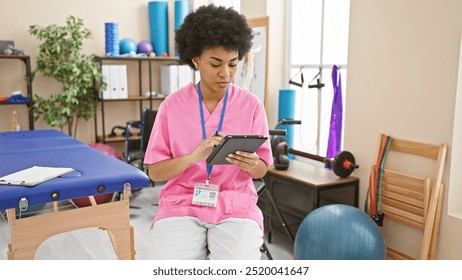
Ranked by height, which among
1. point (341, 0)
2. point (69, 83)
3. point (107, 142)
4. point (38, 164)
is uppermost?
point (341, 0)

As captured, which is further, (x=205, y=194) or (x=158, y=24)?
(x=158, y=24)

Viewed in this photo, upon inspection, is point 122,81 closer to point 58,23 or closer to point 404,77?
point 58,23

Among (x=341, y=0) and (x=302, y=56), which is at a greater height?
(x=341, y=0)

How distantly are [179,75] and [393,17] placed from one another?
2.84m

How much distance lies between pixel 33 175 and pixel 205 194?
0.84 m

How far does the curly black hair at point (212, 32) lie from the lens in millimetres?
1525

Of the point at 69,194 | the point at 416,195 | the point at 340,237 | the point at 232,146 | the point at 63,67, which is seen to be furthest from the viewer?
the point at 63,67

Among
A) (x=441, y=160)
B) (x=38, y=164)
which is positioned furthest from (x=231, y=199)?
(x=441, y=160)

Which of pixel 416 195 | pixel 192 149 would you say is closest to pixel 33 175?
pixel 192 149

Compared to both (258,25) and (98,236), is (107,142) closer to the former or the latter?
(98,236)

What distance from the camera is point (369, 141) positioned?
2822 millimetres

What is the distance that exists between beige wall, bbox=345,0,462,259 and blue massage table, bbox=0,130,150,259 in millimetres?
1476

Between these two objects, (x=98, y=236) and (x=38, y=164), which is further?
(x=98, y=236)

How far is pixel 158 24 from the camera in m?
4.99
